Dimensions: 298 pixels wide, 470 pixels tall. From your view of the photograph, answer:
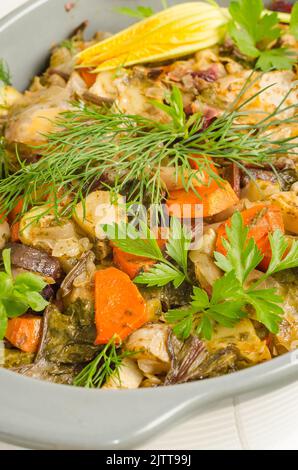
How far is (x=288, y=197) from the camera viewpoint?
247cm

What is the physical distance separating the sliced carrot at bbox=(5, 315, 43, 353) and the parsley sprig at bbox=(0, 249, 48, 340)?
7 centimetres

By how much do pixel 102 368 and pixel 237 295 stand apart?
51 cm

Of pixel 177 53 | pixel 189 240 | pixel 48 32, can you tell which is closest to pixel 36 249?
pixel 189 240

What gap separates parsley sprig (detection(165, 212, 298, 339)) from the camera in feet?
6.91

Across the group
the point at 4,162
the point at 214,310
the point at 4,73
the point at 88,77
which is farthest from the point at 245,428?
the point at 4,73

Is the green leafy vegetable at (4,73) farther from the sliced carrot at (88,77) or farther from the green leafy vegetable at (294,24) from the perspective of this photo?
the green leafy vegetable at (294,24)

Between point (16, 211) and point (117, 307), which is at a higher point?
point (16, 211)

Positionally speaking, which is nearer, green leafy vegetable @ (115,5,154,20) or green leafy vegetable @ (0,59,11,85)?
green leafy vegetable @ (0,59,11,85)

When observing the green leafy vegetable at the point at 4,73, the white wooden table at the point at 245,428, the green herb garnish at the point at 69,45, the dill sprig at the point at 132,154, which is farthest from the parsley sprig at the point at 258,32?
the white wooden table at the point at 245,428

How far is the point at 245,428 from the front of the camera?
2301mm

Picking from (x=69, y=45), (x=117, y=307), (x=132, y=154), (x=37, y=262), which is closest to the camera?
(x=117, y=307)

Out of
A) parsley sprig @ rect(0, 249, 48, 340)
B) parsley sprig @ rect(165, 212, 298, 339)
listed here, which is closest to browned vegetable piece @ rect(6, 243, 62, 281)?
parsley sprig @ rect(0, 249, 48, 340)

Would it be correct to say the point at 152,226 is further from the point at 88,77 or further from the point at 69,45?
the point at 69,45

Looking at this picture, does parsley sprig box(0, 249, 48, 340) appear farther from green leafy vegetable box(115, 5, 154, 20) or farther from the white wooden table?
green leafy vegetable box(115, 5, 154, 20)
